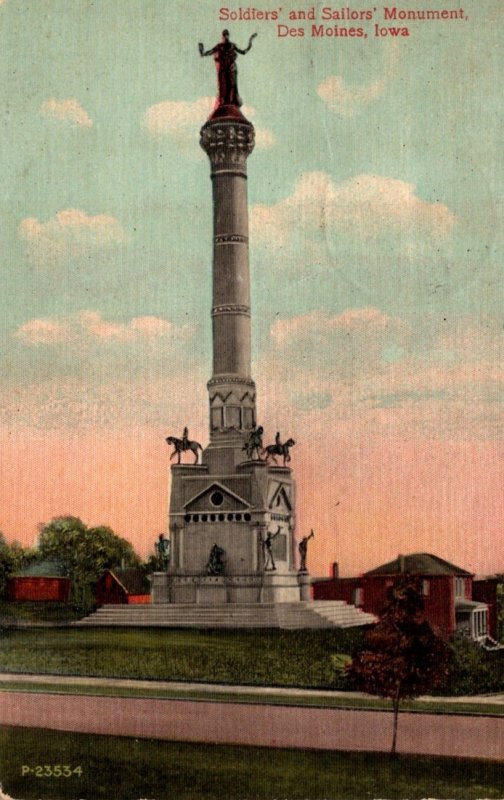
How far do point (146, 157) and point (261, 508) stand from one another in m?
14.0

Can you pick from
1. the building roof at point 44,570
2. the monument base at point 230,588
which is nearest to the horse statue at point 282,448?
the monument base at point 230,588

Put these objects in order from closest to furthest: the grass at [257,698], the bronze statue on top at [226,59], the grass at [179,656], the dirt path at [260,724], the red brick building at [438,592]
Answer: the dirt path at [260,724] < the grass at [257,698] < the bronze statue on top at [226,59] < the red brick building at [438,592] < the grass at [179,656]

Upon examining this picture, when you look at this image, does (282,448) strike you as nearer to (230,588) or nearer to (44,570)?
(44,570)

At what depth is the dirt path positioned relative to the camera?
1833cm

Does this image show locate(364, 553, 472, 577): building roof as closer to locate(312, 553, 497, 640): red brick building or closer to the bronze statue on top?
locate(312, 553, 497, 640): red brick building

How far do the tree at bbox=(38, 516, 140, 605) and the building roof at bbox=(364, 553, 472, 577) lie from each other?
6.48 m

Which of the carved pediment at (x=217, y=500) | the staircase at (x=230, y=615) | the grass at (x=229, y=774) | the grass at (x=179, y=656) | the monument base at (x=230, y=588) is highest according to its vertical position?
the carved pediment at (x=217, y=500)

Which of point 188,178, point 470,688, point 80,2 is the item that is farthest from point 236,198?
point 470,688

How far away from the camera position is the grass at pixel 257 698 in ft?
65.8

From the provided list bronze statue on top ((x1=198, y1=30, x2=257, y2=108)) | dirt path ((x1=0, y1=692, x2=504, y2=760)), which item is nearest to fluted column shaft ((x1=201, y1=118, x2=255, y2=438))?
bronze statue on top ((x1=198, y1=30, x2=257, y2=108))

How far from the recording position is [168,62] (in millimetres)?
21062

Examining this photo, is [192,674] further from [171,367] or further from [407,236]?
[407,236]

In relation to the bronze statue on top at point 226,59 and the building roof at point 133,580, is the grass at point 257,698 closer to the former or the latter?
the building roof at point 133,580

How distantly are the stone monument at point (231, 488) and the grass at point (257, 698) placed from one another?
6266 mm
